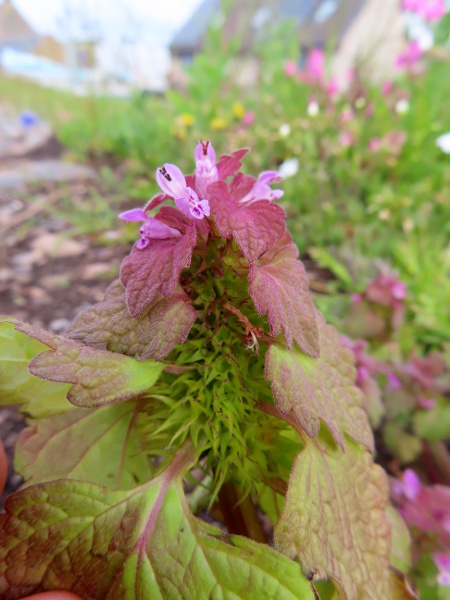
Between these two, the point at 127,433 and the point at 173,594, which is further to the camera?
the point at 127,433

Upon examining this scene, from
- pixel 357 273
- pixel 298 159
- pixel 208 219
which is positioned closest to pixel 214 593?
pixel 208 219

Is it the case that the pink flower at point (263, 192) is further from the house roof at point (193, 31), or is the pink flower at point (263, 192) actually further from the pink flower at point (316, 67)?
the house roof at point (193, 31)

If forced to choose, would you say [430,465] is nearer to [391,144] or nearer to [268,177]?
[268,177]

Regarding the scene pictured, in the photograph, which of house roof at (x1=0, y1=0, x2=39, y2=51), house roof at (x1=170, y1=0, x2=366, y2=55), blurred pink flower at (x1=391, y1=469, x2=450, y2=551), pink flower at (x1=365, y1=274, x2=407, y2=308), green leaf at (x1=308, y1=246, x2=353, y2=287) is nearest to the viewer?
blurred pink flower at (x1=391, y1=469, x2=450, y2=551)

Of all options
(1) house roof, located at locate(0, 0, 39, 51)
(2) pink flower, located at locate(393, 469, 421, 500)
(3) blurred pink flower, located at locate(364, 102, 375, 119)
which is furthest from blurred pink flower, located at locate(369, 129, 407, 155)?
(1) house roof, located at locate(0, 0, 39, 51)

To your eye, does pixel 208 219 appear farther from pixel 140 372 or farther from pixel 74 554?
pixel 74 554

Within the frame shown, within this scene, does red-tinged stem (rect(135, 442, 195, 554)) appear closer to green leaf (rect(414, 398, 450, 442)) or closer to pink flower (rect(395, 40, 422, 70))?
green leaf (rect(414, 398, 450, 442))
